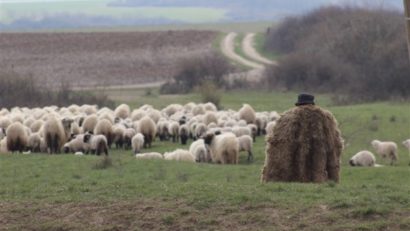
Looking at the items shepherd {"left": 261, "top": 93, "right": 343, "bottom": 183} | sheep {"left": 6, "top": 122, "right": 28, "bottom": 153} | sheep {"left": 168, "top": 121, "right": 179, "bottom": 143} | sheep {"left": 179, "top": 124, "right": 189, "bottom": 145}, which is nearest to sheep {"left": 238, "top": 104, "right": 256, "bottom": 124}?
sheep {"left": 168, "top": 121, "right": 179, "bottom": 143}

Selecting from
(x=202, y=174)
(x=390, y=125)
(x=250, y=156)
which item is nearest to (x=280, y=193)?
(x=202, y=174)

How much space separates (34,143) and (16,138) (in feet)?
3.53

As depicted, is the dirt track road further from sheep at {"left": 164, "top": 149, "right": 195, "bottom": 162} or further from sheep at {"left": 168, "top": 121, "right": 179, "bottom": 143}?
sheep at {"left": 164, "top": 149, "right": 195, "bottom": 162}

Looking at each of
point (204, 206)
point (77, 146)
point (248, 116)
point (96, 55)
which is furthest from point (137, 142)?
point (96, 55)

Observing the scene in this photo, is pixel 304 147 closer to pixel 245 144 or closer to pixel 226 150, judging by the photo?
pixel 226 150

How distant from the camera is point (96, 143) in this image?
26656mm

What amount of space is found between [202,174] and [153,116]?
16.5 meters

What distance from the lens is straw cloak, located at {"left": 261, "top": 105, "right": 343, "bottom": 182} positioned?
41.2 feet

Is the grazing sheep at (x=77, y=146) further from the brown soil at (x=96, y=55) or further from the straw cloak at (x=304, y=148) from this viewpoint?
the brown soil at (x=96, y=55)

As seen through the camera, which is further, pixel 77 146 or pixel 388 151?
pixel 77 146

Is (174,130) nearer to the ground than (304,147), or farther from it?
farther from it

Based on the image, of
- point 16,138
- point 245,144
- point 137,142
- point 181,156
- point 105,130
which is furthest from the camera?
point 105,130

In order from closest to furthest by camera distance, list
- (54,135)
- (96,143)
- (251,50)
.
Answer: (96,143)
(54,135)
(251,50)

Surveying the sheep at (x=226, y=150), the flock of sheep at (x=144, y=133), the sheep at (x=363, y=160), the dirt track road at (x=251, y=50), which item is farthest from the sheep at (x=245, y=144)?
the dirt track road at (x=251, y=50)
